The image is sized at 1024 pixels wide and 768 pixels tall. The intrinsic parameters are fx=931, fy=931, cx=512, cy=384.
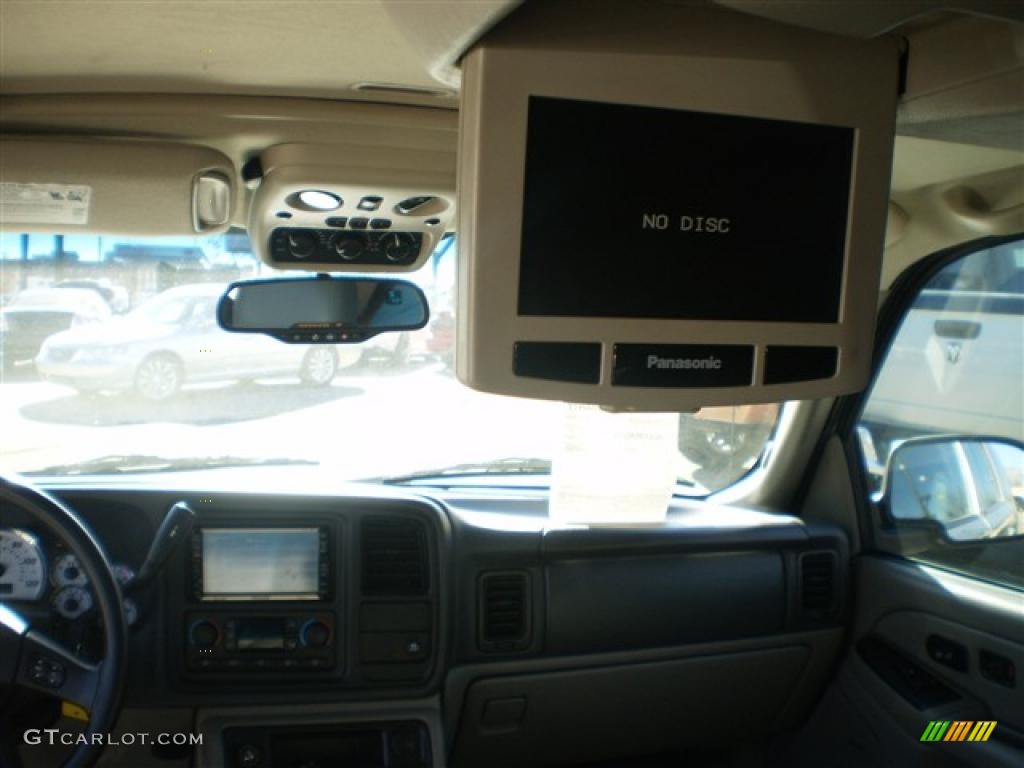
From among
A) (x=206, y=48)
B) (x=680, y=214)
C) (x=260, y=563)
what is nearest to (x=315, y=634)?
(x=260, y=563)

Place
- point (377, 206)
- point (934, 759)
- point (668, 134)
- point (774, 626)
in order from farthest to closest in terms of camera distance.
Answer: point (774, 626), point (934, 759), point (377, 206), point (668, 134)

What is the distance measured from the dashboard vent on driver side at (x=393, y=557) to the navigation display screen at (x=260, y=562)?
0.17 meters

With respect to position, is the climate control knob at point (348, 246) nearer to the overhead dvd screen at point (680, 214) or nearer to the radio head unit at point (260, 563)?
the radio head unit at point (260, 563)

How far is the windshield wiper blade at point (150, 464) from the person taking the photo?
11.0 feet

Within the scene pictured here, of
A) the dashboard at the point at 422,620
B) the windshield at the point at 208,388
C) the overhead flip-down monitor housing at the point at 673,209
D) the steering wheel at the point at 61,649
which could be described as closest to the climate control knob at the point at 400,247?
the windshield at the point at 208,388

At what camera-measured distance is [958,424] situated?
11.3 feet

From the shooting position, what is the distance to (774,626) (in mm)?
3656

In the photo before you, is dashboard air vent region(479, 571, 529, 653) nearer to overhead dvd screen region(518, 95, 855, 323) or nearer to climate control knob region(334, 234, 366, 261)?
climate control knob region(334, 234, 366, 261)

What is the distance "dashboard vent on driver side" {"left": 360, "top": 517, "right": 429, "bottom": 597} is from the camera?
313 centimetres

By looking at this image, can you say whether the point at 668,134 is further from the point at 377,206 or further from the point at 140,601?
the point at 140,601

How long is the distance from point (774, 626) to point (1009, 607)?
2.86 ft

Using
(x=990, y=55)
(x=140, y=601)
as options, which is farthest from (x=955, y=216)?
(x=140, y=601)

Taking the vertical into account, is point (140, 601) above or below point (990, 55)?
below

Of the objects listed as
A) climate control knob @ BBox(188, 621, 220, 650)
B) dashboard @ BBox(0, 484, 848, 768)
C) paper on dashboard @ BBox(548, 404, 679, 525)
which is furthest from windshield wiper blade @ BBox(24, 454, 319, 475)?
paper on dashboard @ BBox(548, 404, 679, 525)
